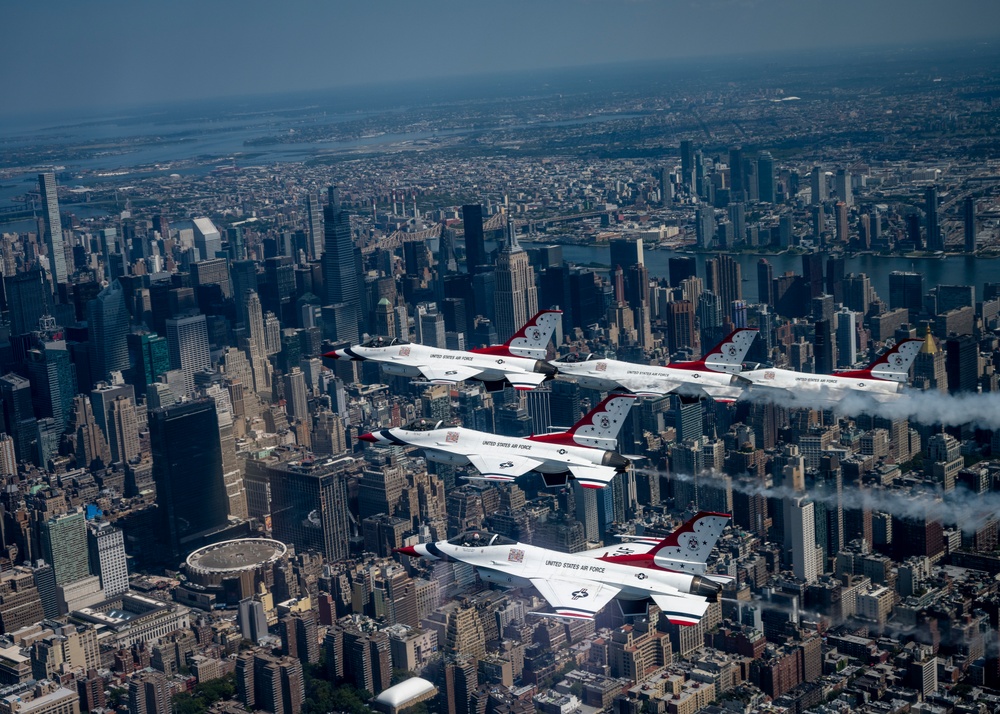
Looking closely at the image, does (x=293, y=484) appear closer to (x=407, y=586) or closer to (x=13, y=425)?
(x=407, y=586)

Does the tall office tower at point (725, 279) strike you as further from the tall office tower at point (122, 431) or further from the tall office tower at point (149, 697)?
the tall office tower at point (149, 697)

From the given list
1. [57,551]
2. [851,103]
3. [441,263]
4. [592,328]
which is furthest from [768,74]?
[57,551]

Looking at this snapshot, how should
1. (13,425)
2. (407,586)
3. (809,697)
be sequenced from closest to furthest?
1. (809,697)
2. (407,586)
3. (13,425)

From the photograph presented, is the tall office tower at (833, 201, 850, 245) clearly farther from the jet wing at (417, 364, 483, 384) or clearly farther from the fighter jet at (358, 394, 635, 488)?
the fighter jet at (358, 394, 635, 488)

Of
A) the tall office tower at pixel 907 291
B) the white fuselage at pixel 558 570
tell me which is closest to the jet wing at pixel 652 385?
the white fuselage at pixel 558 570

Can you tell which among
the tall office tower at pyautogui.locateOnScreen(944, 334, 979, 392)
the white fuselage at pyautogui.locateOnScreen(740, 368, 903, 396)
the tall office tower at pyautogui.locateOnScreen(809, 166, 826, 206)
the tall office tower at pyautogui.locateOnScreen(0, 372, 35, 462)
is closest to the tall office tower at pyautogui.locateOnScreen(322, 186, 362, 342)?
the tall office tower at pyautogui.locateOnScreen(0, 372, 35, 462)

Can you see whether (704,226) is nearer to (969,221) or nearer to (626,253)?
(626,253)
